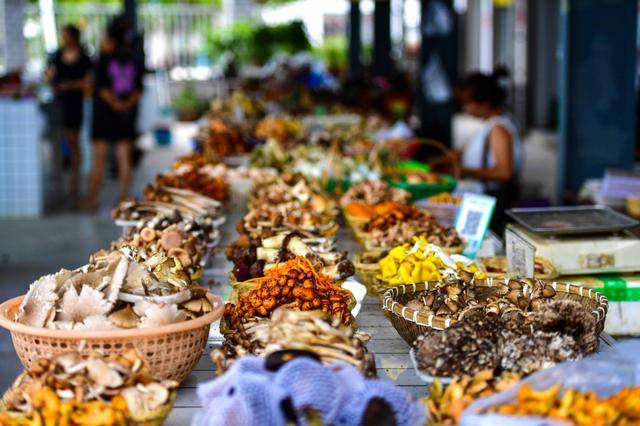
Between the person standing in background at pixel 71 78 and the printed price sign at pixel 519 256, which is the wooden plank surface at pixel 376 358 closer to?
the printed price sign at pixel 519 256

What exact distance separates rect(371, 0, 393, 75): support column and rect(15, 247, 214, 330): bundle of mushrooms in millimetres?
13914

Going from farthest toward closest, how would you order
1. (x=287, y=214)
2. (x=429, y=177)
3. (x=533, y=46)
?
(x=533, y=46) < (x=429, y=177) < (x=287, y=214)

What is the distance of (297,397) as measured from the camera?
5.95ft

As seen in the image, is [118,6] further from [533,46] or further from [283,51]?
[533,46]

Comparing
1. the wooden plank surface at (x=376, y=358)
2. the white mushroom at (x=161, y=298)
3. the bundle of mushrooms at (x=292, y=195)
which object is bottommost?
the wooden plank surface at (x=376, y=358)

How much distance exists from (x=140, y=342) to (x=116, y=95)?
712cm

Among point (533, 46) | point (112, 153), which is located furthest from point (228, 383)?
point (533, 46)

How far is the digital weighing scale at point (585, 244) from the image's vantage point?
3.34m

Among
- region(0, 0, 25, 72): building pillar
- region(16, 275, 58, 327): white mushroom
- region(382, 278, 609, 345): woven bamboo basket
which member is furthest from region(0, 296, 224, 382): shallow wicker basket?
region(0, 0, 25, 72): building pillar

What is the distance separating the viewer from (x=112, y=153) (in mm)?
12320

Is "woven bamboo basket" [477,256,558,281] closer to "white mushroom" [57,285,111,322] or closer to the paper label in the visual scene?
the paper label

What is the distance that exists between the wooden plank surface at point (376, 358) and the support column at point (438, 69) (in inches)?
241

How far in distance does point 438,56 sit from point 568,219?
6.01 metres

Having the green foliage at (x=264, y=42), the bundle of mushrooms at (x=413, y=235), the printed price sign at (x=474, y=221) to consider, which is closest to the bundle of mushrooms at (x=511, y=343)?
the bundle of mushrooms at (x=413, y=235)
